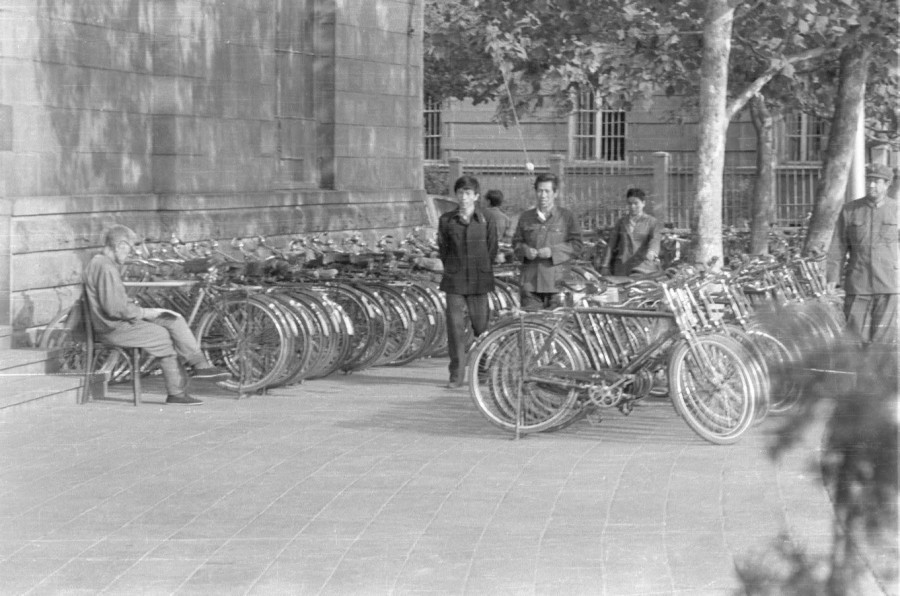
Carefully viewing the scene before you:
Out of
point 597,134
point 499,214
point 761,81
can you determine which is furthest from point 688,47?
point 597,134

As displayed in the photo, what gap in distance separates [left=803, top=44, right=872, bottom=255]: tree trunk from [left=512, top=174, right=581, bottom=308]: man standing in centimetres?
643

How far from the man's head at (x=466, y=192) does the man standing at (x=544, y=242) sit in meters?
0.44

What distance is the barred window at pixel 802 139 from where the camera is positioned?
3569 cm

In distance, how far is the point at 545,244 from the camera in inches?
458

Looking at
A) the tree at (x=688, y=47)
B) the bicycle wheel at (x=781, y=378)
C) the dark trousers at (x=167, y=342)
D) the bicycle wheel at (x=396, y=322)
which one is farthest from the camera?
the tree at (x=688, y=47)

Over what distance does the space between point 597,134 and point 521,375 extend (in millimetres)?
30794

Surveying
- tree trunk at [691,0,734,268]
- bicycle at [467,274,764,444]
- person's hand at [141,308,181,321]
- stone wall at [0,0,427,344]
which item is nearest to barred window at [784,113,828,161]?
stone wall at [0,0,427,344]

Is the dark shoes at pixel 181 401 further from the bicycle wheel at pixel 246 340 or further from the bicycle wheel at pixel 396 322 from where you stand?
the bicycle wheel at pixel 396 322

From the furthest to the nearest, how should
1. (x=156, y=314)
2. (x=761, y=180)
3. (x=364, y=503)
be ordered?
(x=761, y=180), (x=156, y=314), (x=364, y=503)

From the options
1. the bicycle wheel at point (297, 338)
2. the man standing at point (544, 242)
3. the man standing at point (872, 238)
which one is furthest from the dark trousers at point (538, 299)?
the man standing at point (872, 238)

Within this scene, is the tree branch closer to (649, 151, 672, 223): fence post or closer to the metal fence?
the metal fence

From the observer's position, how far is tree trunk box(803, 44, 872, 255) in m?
17.3

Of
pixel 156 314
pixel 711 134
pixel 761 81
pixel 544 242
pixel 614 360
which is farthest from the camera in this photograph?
pixel 761 81

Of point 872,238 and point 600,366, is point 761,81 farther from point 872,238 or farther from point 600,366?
point 600,366
